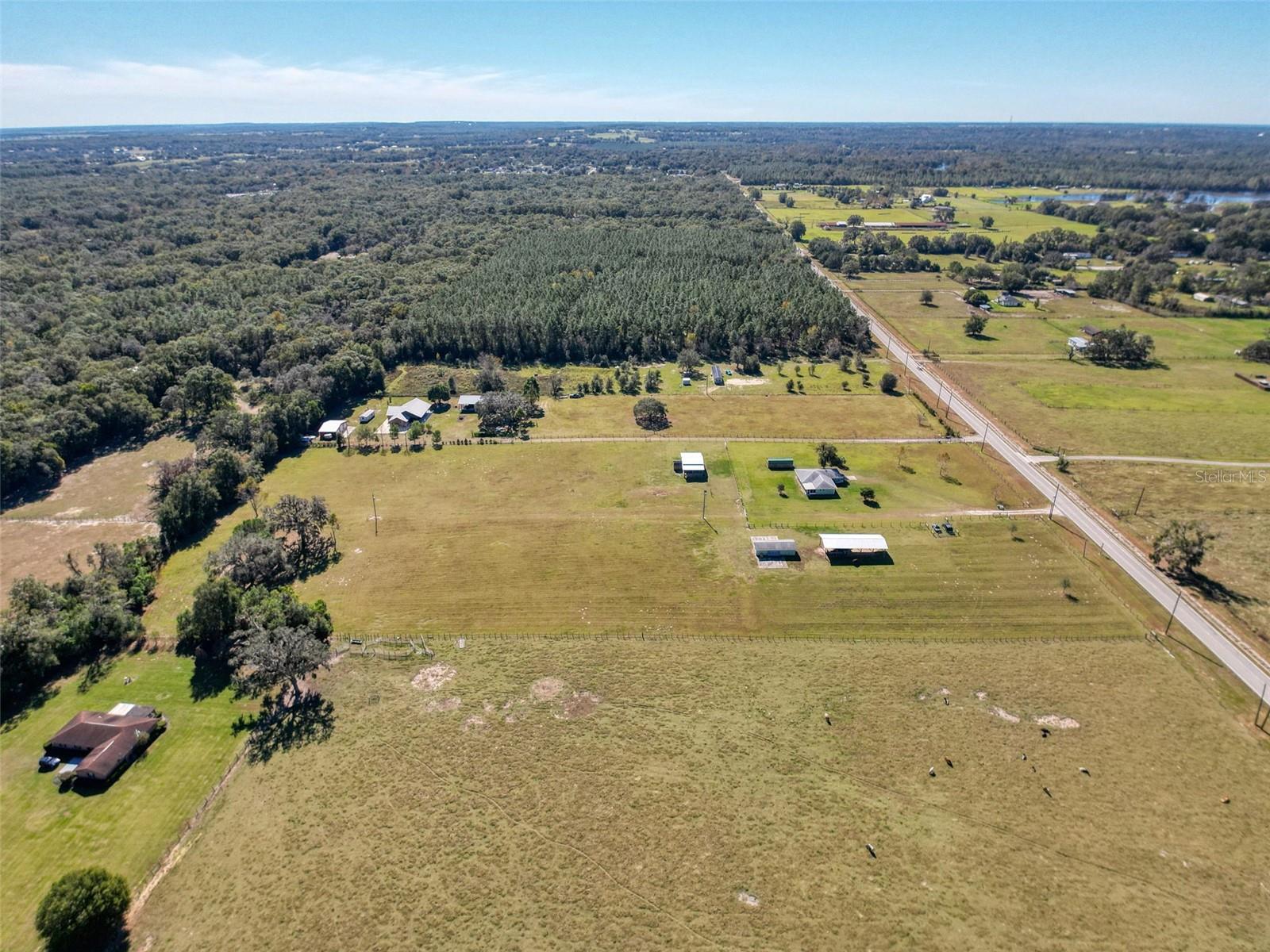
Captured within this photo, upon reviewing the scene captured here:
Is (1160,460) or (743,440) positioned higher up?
(1160,460)

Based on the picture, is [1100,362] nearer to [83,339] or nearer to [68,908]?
[68,908]

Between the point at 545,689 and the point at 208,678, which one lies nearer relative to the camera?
the point at 545,689

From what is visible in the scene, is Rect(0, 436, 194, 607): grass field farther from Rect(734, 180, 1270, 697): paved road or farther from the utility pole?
Rect(734, 180, 1270, 697): paved road

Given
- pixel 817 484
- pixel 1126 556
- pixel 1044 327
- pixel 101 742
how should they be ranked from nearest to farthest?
pixel 101 742, pixel 1126 556, pixel 817 484, pixel 1044 327

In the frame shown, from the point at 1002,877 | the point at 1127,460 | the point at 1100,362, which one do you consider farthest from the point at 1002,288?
the point at 1002,877

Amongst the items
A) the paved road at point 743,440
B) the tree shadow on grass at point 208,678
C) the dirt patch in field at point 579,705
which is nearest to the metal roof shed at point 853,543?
Answer: the paved road at point 743,440

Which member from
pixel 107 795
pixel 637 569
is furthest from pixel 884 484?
pixel 107 795

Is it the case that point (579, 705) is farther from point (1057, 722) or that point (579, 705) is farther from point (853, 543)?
point (1057, 722)
